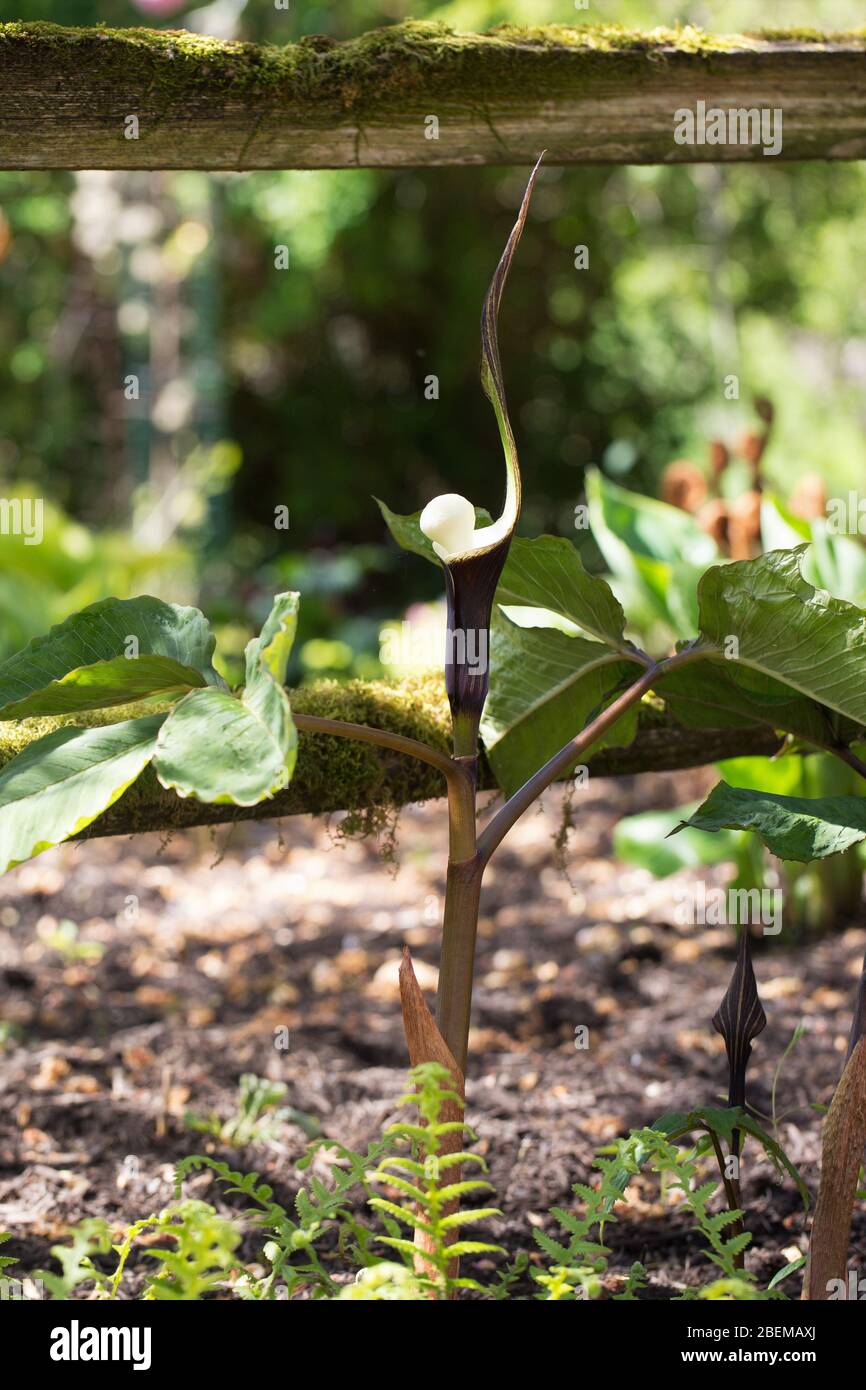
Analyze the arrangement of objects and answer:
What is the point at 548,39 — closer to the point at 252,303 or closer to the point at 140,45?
the point at 140,45

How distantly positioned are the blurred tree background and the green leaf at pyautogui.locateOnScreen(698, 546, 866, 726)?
427 cm

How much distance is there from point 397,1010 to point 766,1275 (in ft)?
3.54

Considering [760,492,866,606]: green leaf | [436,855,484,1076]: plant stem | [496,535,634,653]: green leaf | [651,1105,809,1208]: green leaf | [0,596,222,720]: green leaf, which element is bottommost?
[651,1105,809,1208]: green leaf

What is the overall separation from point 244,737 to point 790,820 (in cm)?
54

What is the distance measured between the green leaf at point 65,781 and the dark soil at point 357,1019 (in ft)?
2.02

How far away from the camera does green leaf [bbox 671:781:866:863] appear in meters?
1.18

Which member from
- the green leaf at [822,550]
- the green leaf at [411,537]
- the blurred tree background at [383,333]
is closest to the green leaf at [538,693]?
the green leaf at [411,537]

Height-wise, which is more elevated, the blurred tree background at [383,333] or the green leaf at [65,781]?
the blurred tree background at [383,333]

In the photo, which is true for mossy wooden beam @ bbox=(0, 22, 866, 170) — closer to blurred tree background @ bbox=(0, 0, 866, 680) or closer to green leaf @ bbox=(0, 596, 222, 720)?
green leaf @ bbox=(0, 596, 222, 720)

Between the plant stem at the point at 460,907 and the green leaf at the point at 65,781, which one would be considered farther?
the plant stem at the point at 460,907

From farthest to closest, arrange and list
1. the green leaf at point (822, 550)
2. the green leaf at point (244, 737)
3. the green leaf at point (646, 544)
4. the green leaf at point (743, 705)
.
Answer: the green leaf at point (646, 544)
the green leaf at point (822, 550)
the green leaf at point (743, 705)
the green leaf at point (244, 737)

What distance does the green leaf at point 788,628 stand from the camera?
1.28m

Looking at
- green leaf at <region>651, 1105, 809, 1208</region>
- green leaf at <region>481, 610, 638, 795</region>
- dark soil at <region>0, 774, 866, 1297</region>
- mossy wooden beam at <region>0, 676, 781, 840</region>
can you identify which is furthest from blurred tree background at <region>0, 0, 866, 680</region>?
green leaf at <region>651, 1105, 809, 1208</region>

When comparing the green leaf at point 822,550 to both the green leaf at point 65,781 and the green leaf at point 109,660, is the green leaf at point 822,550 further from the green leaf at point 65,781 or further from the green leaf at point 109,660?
the green leaf at point 65,781
